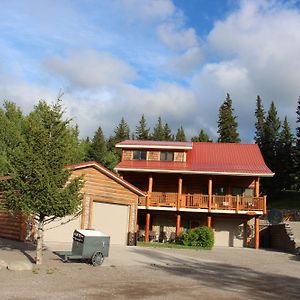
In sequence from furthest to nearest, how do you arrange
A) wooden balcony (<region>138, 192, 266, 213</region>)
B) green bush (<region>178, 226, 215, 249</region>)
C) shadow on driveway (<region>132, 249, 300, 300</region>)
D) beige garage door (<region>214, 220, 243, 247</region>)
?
beige garage door (<region>214, 220, 243, 247</region>) → wooden balcony (<region>138, 192, 266, 213</region>) → green bush (<region>178, 226, 215, 249</region>) → shadow on driveway (<region>132, 249, 300, 300</region>)

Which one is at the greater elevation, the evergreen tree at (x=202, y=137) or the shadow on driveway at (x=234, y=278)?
the evergreen tree at (x=202, y=137)

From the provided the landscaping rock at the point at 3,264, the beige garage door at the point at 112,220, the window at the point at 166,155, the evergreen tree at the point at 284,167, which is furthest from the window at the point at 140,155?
the evergreen tree at the point at 284,167

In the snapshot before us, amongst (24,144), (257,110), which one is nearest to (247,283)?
(24,144)

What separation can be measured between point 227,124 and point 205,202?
40342mm

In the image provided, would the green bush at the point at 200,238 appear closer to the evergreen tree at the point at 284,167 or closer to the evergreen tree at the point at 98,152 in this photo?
the evergreen tree at the point at 284,167

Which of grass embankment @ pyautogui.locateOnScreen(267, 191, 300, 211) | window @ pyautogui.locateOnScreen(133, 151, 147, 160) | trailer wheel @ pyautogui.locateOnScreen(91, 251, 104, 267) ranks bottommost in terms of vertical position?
trailer wheel @ pyautogui.locateOnScreen(91, 251, 104, 267)

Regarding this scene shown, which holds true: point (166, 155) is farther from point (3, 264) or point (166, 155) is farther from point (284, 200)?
point (284, 200)

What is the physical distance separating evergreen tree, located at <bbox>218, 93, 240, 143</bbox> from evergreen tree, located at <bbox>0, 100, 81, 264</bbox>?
56.2 metres

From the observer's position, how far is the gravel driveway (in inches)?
403

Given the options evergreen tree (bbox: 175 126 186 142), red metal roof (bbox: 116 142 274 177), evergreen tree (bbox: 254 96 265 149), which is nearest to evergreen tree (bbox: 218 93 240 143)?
evergreen tree (bbox: 254 96 265 149)

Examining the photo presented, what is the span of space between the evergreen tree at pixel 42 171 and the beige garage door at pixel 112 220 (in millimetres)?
9876

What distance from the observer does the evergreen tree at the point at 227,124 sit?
6904cm

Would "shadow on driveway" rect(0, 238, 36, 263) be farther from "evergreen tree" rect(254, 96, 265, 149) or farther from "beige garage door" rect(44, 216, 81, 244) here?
"evergreen tree" rect(254, 96, 265, 149)

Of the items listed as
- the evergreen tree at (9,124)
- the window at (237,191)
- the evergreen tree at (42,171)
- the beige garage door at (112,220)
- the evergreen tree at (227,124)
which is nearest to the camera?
the evergreen tree at (42,171)
